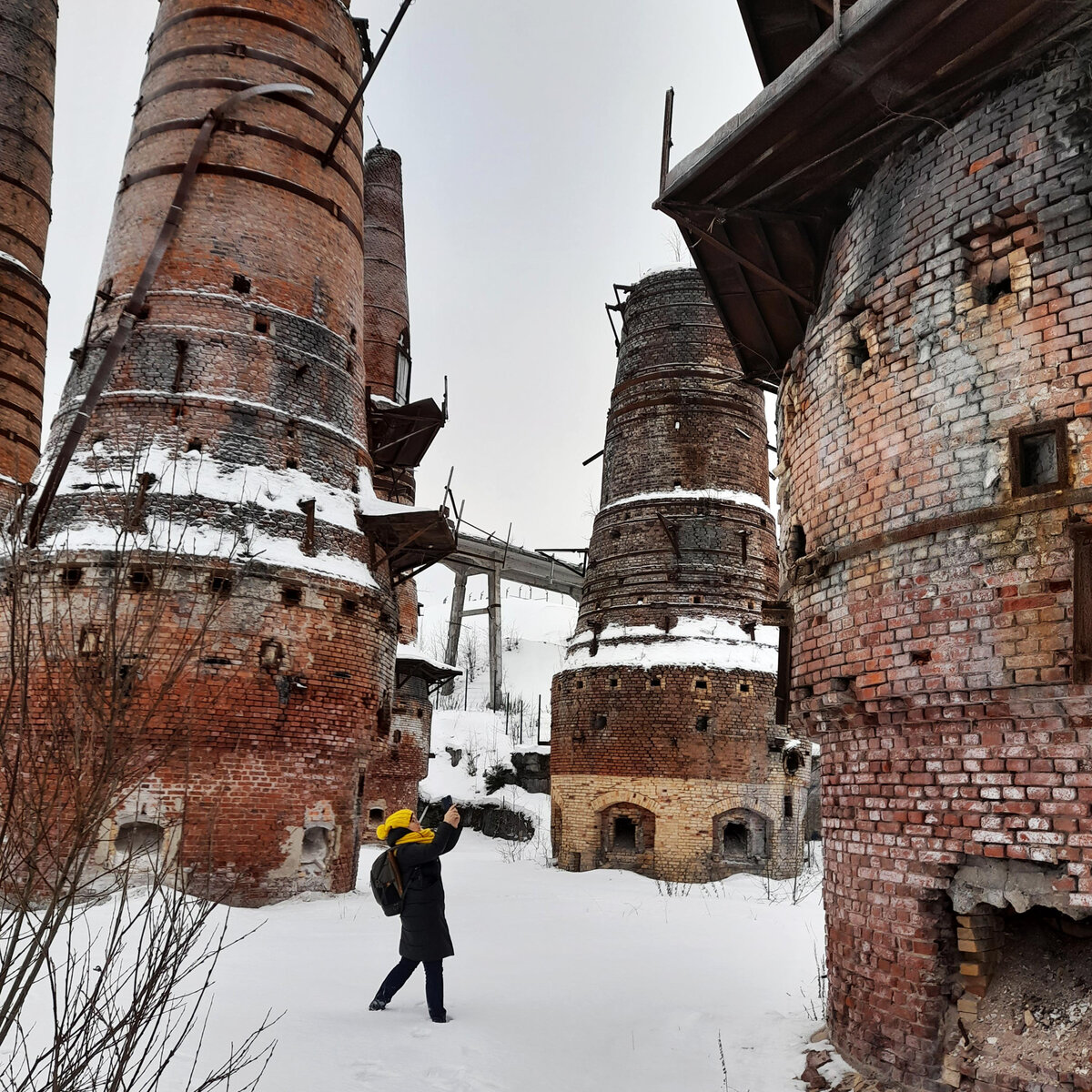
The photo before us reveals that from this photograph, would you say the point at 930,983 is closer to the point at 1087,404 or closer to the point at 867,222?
the point at 1087,404

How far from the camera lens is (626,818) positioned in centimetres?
1889

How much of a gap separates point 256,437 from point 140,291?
8.85 ft

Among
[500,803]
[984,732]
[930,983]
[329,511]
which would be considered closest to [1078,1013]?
[930,983]

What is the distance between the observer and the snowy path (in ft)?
18.6

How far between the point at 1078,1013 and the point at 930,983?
764 millimetres

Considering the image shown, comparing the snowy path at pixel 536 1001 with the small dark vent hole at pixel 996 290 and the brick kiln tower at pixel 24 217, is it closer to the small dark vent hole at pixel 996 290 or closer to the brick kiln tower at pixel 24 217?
the small dark vent hole at pixel 996 290

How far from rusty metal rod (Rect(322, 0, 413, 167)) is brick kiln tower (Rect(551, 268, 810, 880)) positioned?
8777mm

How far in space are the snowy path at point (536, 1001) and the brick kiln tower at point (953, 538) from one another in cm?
118

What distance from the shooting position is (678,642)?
62.7 ft

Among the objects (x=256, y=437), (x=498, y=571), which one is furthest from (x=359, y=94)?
(x=498, y=571)

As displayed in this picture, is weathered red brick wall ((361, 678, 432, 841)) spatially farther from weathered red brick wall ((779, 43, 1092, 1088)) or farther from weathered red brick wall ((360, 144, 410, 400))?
weathered red brick wall ((779, 43, 1092, 1088))

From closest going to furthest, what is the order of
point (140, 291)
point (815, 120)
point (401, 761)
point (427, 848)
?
point (815, 120)
point (427, 848)
point (140, 291)
point (401, 761)

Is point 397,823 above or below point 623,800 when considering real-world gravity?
above

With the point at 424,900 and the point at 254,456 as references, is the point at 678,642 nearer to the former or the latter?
the point at 254,456
